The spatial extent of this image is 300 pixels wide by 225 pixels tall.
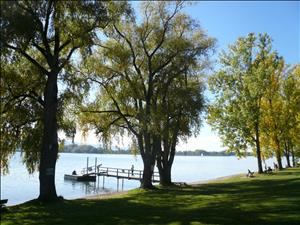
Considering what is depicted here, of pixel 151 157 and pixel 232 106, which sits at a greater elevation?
pixel 232 106

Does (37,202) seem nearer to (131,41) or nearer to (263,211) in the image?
(263,211)

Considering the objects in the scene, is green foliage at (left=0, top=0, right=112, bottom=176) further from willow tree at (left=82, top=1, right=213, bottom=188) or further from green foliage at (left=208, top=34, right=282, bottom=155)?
green foliage at (left=208, top=34, right=282, bottom=155)

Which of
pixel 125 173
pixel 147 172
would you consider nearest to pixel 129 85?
pixel 147 172

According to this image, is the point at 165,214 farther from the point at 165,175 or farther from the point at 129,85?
the point at 165,175

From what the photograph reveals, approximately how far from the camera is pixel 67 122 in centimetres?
2312

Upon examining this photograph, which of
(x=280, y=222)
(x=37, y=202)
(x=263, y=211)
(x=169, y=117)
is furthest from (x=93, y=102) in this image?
(x=280, y=222)

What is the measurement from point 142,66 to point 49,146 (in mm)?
11365

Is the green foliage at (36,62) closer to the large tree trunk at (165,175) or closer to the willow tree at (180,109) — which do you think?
the willow tree at (180,109)

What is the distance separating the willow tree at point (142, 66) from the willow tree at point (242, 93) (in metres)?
11.0

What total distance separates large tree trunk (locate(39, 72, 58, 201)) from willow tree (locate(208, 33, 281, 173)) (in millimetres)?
21160

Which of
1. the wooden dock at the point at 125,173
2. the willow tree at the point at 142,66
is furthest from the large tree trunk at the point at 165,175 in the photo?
the wooden dock at the point at 125,173

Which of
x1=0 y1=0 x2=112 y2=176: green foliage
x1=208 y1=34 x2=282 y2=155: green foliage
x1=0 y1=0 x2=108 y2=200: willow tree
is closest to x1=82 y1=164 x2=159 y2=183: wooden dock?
x1=208 y1=34 x2=282 y2=155: green foliage

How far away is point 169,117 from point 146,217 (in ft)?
47.4

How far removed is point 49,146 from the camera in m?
19.2
